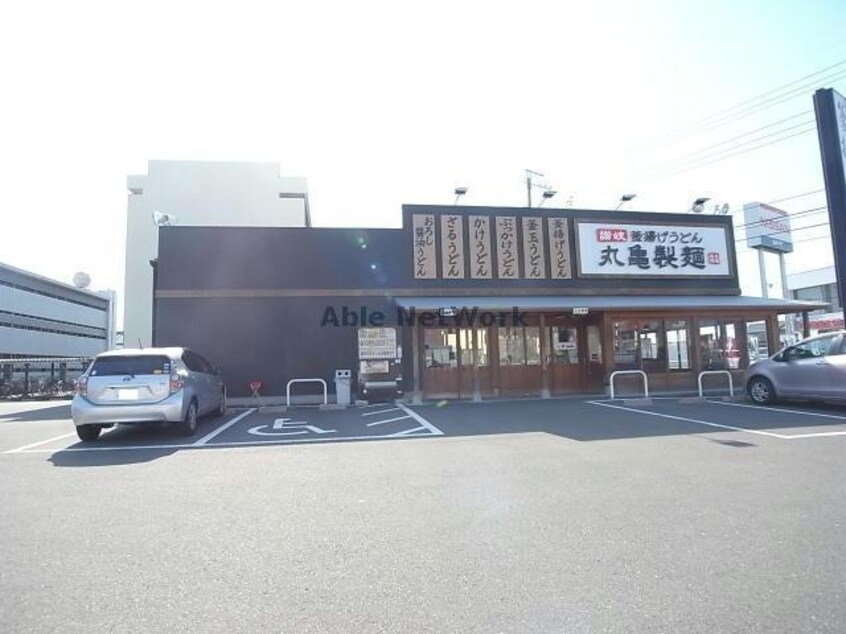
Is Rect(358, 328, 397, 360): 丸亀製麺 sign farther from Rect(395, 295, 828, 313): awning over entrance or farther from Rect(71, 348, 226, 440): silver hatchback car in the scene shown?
Rect(71, 348, 226, 440): silver hatchback car

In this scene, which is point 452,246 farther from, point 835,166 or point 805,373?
point 835,166

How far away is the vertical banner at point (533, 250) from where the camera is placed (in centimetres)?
1733

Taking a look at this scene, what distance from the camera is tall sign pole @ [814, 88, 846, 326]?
44.8 feet

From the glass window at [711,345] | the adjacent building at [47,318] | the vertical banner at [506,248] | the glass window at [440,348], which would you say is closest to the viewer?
the glass window at [440,348]

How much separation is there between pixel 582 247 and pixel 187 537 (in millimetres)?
15427

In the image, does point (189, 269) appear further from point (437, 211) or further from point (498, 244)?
point (498, 244)

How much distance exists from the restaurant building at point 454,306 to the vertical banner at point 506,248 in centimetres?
4

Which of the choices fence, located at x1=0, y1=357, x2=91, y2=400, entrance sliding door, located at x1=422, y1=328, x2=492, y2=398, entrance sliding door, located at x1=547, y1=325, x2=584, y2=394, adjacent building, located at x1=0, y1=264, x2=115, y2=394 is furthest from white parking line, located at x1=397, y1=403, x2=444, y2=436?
adjacent building, located at x1=0, y1=264, x2=115, y2=394

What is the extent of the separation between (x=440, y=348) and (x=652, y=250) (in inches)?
314

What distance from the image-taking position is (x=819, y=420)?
33.1 feet

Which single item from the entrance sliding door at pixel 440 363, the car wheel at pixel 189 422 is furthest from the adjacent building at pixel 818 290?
the car wheel at pixel 189 422

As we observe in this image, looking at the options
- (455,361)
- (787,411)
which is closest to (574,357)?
(455,361)

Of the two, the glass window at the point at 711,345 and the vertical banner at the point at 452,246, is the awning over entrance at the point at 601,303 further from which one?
the vertical banner at the point at 452,246

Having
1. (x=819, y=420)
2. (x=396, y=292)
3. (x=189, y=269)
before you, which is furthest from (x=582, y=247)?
(x=189, y=269)
